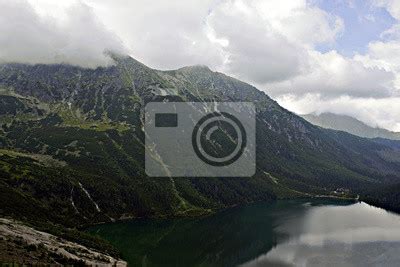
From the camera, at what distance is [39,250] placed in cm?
12319

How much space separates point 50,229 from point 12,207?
26120mm

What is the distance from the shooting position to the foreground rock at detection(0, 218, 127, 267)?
111 m

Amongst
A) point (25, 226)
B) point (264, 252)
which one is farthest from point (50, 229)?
point (264, 252)

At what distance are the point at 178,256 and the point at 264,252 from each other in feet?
137

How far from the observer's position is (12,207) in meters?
176

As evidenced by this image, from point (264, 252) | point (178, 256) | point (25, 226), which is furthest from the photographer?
point (264, 252)

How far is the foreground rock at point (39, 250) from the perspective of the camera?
365ft

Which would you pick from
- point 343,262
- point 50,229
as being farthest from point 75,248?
point 343,262

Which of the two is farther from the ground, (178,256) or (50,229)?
(50,229)

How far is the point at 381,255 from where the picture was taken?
183375mm

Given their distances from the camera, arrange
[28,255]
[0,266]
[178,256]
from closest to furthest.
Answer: [0,266] → [28,255] → [178,256]

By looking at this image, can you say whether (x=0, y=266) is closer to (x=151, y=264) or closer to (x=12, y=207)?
(x=151, y=264)

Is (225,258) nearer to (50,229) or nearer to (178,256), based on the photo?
(178,256)

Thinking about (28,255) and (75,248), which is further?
(75,248)
